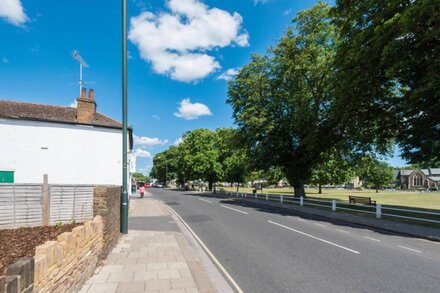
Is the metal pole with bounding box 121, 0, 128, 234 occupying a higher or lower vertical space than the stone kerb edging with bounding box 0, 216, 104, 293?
higher

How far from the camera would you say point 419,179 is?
375 ft

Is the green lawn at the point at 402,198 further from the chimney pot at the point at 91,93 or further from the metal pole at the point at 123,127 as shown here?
the chimney pot at the point at 91,93

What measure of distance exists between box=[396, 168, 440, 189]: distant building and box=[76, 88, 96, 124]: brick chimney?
393 ft

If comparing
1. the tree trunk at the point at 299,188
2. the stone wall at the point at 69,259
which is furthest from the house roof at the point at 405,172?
the stone wall at the point at 69,259

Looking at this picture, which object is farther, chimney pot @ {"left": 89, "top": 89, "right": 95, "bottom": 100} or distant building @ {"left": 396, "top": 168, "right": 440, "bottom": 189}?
distant building @ {"left": 396, "top": 168, "right": 440, "bottom": 189}

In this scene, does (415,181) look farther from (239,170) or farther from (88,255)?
(88,255)

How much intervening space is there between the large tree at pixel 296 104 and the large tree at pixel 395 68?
14.6 ft

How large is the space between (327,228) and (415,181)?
405 feet

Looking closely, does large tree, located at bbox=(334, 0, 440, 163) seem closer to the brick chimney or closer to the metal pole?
the metal pole

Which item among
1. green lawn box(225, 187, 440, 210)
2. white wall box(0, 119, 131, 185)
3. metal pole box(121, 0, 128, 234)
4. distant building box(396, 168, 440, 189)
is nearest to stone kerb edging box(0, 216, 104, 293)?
metal pole box(121, 0, 128, 234)

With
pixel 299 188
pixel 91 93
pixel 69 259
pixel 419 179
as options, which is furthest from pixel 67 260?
pixel 419 179

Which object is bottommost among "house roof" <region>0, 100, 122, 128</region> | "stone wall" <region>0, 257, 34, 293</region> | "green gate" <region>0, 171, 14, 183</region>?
"stone wall" <region>0, 257, 34, 293</region>

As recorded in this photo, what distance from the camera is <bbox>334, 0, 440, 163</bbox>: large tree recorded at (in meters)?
14.2

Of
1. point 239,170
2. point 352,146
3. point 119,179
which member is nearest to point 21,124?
point 119,179
